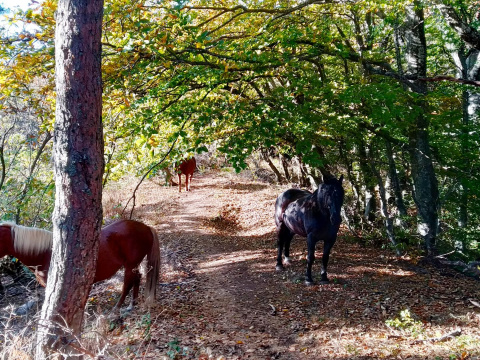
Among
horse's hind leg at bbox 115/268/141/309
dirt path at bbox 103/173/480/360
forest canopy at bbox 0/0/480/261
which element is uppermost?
forest canopy at bbox 0/0/480/261

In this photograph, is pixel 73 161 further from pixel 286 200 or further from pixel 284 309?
pixel 286 200

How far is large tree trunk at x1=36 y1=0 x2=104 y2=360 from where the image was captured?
3.42 m

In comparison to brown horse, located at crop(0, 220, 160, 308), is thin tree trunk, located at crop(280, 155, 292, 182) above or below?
above

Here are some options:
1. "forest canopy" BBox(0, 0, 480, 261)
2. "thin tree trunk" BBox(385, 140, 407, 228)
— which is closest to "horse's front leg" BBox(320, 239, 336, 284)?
"forest canopy" BBox(0, 0, 480, 261)

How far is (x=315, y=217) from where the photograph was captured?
23.0ft

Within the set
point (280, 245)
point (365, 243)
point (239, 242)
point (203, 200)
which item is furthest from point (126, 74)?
point (203, 200)

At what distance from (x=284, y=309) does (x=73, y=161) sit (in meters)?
4.29

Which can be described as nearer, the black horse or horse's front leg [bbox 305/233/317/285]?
the black horse

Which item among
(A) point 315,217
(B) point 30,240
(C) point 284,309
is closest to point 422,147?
Answer: (A) point 315,217

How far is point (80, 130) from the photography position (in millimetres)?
3430

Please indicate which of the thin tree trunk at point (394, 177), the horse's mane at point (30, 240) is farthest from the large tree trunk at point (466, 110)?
the horse's mane at point (30, 240)

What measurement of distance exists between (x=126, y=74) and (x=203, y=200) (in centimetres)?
990

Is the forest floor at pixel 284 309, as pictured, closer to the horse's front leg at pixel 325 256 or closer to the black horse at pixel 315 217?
the horse's front leg at pixel 325 256

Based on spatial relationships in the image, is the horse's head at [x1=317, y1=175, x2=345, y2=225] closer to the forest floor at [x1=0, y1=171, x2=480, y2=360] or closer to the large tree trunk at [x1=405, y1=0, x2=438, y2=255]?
the forest floor at [x1=0, y1=171, x2=480, y2=360]
